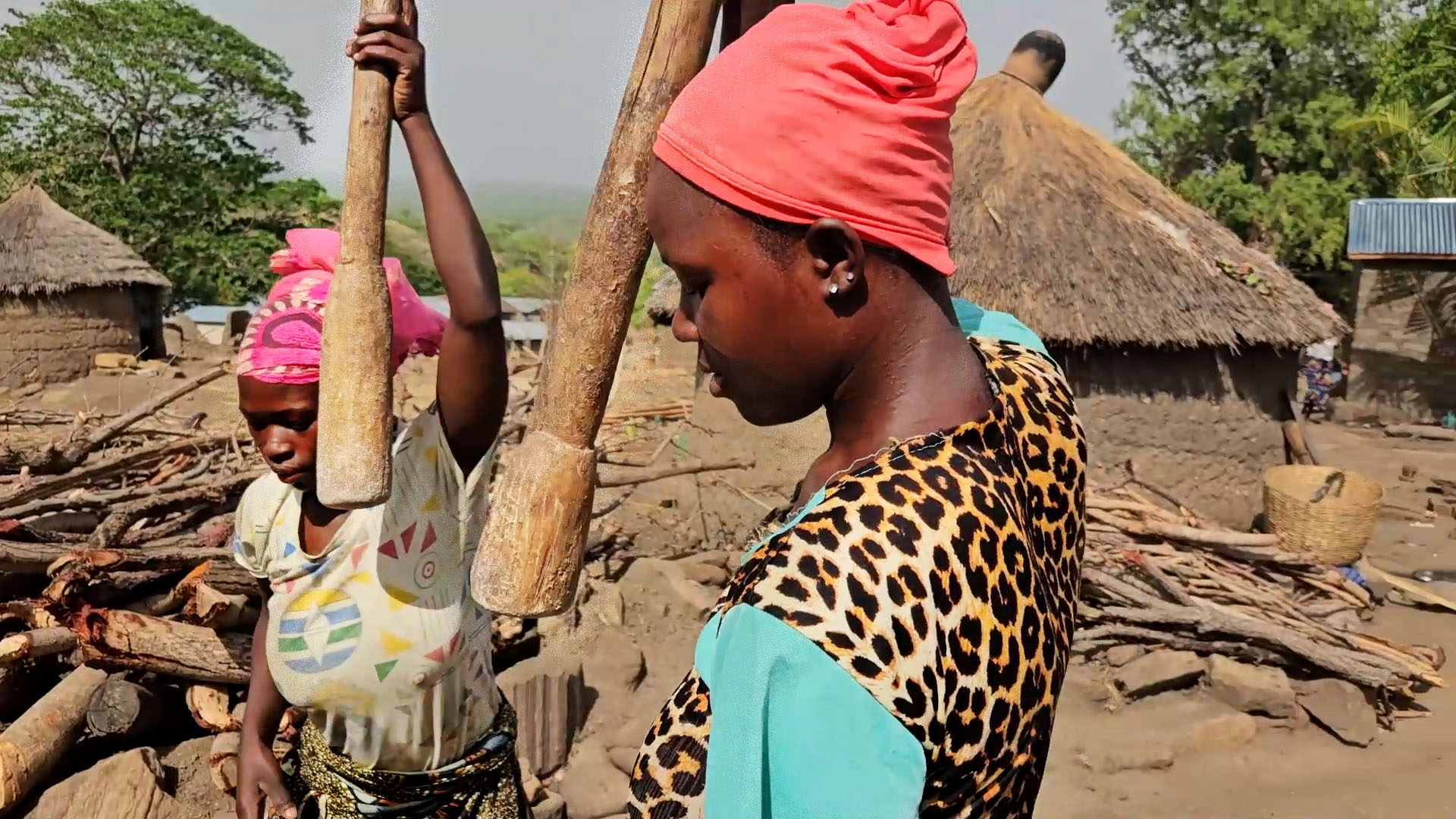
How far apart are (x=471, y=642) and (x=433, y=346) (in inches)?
24.8

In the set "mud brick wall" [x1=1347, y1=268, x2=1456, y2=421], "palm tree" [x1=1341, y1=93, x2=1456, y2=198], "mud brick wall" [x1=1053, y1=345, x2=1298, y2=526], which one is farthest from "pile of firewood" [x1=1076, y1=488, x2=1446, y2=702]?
"palm tree" [x1=1341, y1=93, x2=1456, y2=198]

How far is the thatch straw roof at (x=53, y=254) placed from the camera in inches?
626

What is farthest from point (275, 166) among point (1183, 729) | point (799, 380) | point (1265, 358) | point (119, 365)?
point (799, 380)

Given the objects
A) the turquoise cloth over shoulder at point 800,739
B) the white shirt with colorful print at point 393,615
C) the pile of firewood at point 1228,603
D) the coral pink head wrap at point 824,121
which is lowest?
the pile of firewood at point 1228,603

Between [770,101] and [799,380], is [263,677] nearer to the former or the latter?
[799,380]

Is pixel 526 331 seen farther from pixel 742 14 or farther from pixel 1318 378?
pixel 742 14

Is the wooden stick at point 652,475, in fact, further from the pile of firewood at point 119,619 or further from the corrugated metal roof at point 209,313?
the corrugated metal roof at point 209,313

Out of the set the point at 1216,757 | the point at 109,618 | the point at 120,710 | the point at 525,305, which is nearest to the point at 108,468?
the point at 109,618

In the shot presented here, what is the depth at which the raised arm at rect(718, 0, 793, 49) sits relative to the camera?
1.39m

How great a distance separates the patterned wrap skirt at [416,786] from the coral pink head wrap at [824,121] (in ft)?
5.01

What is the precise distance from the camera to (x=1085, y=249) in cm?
809

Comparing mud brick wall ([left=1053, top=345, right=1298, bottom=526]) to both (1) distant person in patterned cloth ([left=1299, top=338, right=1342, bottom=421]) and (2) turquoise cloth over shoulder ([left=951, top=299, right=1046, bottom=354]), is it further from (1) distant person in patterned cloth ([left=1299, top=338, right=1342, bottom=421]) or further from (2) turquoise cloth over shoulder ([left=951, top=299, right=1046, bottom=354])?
(1) distant person in patterned cloth ([left=1299, top=338, right=1342, bottom=421])

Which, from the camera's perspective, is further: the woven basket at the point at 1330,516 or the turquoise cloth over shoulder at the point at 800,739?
the woven basket at the point at 1330,516

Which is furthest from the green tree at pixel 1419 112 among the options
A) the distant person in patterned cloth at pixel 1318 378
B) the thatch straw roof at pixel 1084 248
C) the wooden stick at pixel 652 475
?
the wooden stick at pixel 652 475
